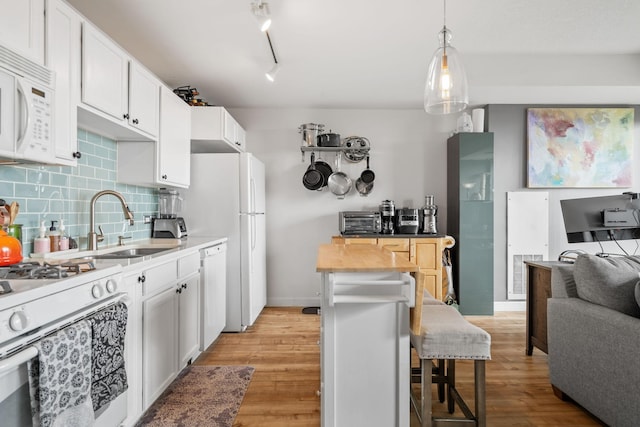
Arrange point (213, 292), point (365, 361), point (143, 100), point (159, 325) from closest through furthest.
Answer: point (365, 361) → point (159, 325) → point (143, 100) → point (213, 292)

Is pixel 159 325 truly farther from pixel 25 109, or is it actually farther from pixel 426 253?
pixel 426 253

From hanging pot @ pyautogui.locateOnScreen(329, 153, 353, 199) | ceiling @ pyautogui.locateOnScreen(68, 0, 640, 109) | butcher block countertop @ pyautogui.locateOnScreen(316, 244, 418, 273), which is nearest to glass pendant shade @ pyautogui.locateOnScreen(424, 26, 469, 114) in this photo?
ceiling @ pyautogui.locateOnScreen(68, 0, 640, 109)

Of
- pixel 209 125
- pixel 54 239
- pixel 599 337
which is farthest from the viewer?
pixel 209 125

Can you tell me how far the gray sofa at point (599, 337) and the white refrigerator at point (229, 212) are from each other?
252 centimetres

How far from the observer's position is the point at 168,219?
10.5 ft

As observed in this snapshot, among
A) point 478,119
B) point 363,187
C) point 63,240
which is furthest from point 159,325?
point 478,119

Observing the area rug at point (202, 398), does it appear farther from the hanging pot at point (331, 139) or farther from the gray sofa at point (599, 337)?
the hanging pot at point (331, 139)

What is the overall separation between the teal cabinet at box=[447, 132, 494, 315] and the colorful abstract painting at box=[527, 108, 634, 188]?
616mm

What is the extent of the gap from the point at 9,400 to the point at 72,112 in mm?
1307

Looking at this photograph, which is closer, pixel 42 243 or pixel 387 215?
pixel 42 243

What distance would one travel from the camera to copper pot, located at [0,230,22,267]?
141 centimetres

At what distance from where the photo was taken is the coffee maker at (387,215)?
3982mm

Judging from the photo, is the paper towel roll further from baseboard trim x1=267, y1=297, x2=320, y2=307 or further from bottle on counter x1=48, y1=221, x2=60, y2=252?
bottle on counter x1=48, y1=221, x2=60, y2=252

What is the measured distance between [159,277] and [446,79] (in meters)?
1.90
